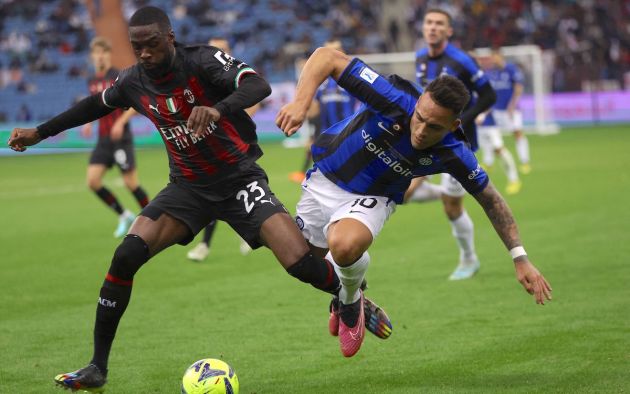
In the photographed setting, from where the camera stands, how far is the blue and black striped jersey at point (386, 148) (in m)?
5.96

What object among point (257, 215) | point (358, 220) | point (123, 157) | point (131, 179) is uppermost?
point (257, 215)

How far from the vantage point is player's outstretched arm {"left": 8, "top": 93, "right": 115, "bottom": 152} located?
6277 millimetres

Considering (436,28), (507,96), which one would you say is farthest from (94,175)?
(507,96)

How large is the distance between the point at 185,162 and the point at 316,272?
1079 millimetres

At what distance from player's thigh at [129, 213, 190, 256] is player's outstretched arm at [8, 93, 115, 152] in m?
0.75

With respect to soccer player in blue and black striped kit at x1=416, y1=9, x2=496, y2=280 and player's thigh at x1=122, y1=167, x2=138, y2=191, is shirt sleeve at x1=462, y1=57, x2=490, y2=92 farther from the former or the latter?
player's thigh at x1=122, y1=167, x2=138, y2=191

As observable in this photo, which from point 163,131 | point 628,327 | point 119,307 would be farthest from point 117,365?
point 628,327

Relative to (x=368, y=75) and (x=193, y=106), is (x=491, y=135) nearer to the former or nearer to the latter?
(x=368, y=75)

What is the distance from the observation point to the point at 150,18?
5.66m

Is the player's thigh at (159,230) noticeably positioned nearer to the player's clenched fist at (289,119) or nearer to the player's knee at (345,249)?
the player's knee at (345,249)

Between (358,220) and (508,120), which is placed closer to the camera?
(358,220)

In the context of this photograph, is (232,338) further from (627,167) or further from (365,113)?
(627,167)

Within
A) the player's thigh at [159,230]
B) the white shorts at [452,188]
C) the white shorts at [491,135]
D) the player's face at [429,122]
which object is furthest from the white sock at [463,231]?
the white shorts at [491,135]

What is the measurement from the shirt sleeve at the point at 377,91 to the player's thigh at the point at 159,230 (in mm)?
1365
